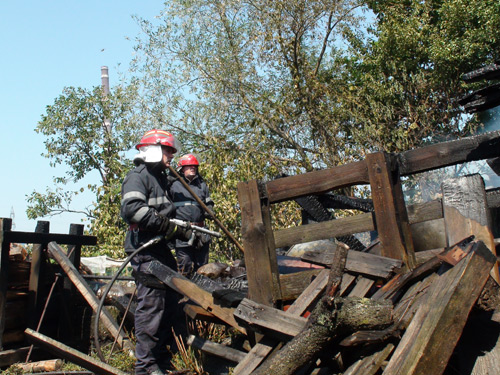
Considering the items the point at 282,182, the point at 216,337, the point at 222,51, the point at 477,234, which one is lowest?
the point at 216,337

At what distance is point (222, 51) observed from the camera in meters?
18.8

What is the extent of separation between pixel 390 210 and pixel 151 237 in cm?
243

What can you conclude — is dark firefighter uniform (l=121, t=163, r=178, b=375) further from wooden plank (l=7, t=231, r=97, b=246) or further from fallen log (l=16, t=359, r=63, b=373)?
wooden plank (l=7, t=231, r=97, b=246)

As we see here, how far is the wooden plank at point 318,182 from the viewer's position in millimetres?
4445

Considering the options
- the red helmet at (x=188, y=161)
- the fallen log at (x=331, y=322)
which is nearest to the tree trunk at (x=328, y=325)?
the fallen log at (x=331, y=322)

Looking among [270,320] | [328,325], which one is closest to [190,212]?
[270,320]

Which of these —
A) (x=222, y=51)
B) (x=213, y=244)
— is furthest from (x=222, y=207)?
(x=222, y=51)

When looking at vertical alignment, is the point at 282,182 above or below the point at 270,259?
above

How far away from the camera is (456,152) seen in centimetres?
418

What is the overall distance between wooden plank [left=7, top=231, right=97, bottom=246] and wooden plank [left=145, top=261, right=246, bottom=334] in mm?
2234

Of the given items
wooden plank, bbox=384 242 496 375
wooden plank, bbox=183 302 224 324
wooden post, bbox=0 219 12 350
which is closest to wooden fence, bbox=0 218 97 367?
wooden post, bbox=0 219 12 350

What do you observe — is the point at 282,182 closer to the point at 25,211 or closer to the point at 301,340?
the point at 301,340

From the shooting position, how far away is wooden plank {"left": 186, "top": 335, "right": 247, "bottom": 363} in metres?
5.06

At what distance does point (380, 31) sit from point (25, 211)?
1378 centimetres
